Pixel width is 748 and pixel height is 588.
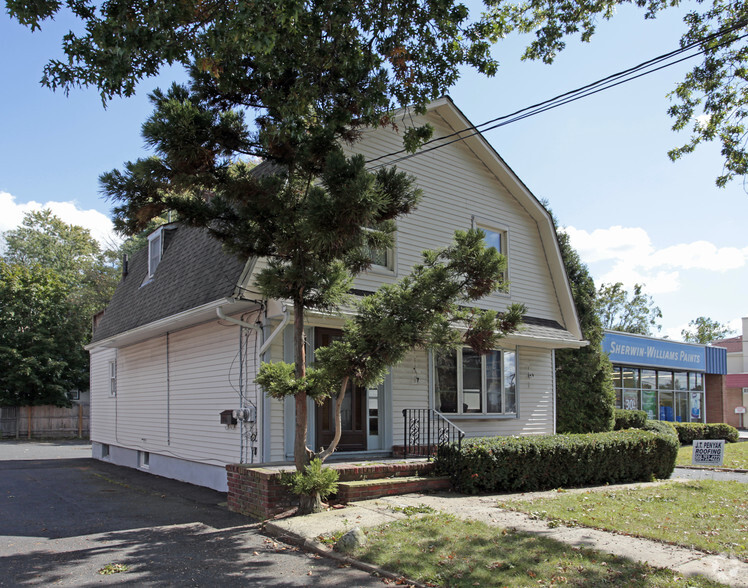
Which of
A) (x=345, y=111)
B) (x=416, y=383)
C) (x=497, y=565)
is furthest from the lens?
(x=416, y=383)

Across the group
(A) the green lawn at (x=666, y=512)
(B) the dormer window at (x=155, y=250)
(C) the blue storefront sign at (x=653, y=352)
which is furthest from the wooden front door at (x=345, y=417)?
(C) the blue storefront sign at (x=653, y=352)

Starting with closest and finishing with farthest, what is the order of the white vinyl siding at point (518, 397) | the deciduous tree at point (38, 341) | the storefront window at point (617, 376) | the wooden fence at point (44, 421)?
the white vinyl siding at point (518, 397), the storefront window at point (617, 376), the deciduous tree at point (38, 341), the wooden fence at point (44, 421)

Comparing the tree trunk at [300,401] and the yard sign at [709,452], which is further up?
the tree trunk at [300,401]

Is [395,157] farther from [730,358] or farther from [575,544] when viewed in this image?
[730,358]

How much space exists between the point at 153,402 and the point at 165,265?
312cm

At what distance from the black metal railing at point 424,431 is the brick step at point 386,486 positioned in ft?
3.80

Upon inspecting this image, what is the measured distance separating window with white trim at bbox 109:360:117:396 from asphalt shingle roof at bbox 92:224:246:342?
0.93 metres

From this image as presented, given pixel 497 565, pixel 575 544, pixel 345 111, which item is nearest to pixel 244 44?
pixel 345 111

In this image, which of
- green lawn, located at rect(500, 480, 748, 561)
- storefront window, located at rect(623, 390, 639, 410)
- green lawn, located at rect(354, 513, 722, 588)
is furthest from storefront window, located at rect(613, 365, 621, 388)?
green lawn, located at rect(354, 513, 722, 588)

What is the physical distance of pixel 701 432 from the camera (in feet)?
75.2

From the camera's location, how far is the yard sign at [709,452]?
12227 millimetres

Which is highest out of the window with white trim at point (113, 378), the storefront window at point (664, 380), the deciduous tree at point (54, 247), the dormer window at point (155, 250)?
the deciduous tree at point (54, 247)

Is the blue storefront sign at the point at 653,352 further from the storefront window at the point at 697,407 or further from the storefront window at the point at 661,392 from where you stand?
the storefront window at the point at 697,407

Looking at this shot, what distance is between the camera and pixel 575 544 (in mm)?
6621
